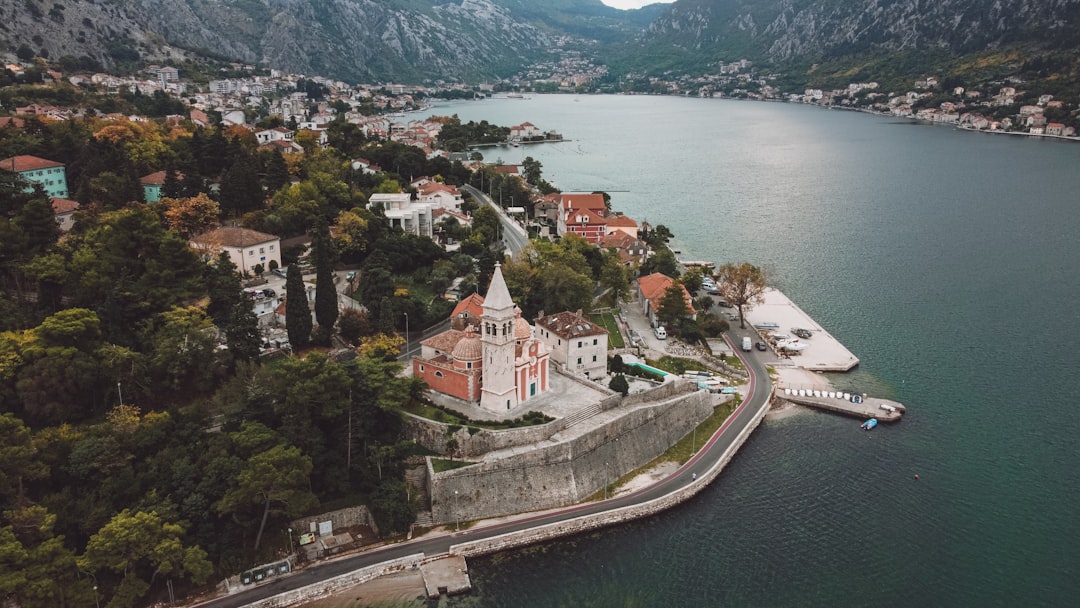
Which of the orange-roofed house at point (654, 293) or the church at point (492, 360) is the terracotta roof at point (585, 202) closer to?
the orange-roofed house at point (654, 293)

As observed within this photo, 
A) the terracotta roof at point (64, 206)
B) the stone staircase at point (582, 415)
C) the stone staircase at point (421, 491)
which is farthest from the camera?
the terracotta roof at point (64, 206)

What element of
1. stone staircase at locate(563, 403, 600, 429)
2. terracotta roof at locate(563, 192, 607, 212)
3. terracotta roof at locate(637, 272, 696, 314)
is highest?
terracotta roof at locate(563, 192, 607, 212)

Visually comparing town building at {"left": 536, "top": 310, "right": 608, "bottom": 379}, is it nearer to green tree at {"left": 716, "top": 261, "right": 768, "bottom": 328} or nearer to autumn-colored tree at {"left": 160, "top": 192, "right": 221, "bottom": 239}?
green tree at {"left": 716, "top": 261, "right": 768, "bottom": 328}

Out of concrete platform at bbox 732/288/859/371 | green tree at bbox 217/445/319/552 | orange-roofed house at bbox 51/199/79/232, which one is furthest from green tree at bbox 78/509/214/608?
concrete platform at bbox 732/288/859/371

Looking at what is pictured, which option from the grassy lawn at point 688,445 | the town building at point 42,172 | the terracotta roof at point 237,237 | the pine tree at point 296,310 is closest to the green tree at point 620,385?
the grassy lawn at point 688,445

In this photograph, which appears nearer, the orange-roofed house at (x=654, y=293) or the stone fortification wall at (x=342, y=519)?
the stone fortification wall at (x=342, y=519)

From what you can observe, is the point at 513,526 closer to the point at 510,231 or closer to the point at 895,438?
the point at 895,438
